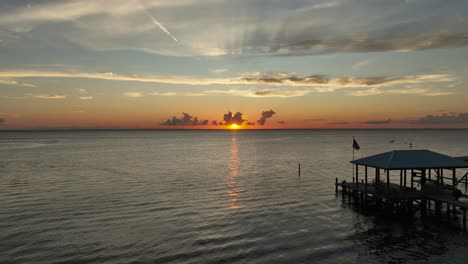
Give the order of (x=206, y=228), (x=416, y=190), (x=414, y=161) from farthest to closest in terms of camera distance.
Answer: (x=416, y=190) < (x=414, y=161) < (x=206, y=228)

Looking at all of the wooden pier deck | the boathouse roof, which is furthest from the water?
the boathouse roof

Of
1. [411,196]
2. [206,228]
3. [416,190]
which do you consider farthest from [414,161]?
[206,228]

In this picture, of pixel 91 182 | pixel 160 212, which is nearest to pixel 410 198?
pixel 160 212

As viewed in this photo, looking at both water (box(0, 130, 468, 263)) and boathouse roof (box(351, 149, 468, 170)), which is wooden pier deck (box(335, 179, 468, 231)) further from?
boathouse roof (box(351, 149, 468, 170))

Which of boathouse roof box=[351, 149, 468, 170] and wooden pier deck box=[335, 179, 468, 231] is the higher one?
boathouse roof box=[351, 149, 468, 170]

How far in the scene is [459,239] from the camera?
1077 inches

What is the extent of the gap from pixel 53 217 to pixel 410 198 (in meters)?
33.7

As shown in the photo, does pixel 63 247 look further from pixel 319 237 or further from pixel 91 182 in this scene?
pixel 91 182

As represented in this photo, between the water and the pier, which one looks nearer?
the water

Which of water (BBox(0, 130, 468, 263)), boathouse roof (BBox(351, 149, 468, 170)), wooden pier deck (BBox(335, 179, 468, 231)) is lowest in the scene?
water (BBox(0, 130, 468, 263))

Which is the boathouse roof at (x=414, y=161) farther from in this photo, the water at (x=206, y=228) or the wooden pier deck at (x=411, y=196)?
the water at (x=206, y=228)

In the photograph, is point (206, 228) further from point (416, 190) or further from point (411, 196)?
point (416, 190)

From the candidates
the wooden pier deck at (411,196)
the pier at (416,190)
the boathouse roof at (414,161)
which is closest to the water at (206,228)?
the wooden pier deck at (411,196)

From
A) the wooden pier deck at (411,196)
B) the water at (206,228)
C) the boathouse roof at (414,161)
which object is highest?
the boathouse roof at (414,161)
